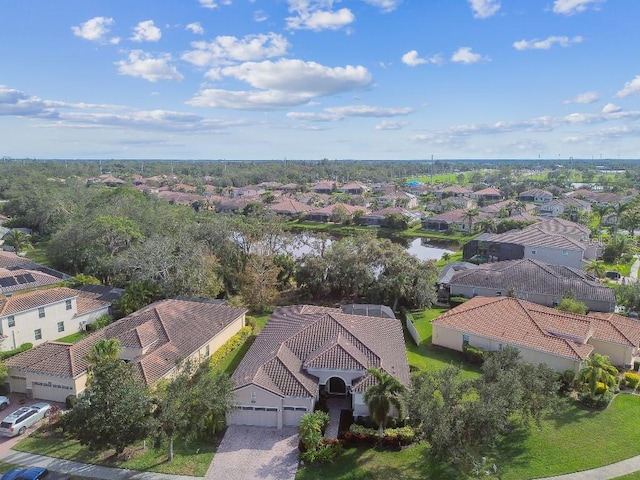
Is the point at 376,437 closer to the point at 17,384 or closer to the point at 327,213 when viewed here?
the point at 17,384

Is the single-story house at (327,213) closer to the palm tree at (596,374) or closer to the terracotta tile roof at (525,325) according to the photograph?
the terracotta tile roof at (525,325)

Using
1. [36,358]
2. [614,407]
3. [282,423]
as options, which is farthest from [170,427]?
[614,407]

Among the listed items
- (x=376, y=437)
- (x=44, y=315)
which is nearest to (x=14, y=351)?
(x=44, y=315)

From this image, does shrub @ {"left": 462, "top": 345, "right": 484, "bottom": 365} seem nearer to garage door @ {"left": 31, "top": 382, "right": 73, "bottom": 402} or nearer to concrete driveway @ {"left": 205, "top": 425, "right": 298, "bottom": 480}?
concrete driveway @ {"left": 205, "top": 425, "right": 298, "bottom": 480}

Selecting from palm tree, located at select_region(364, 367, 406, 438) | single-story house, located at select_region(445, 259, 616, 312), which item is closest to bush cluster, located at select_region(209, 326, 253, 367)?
palm tree, located at select_region(364, 367, 406, 438)

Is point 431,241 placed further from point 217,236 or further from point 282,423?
point 282,423

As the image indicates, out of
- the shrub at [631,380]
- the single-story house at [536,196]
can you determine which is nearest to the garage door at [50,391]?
the shrub at [631,380]
